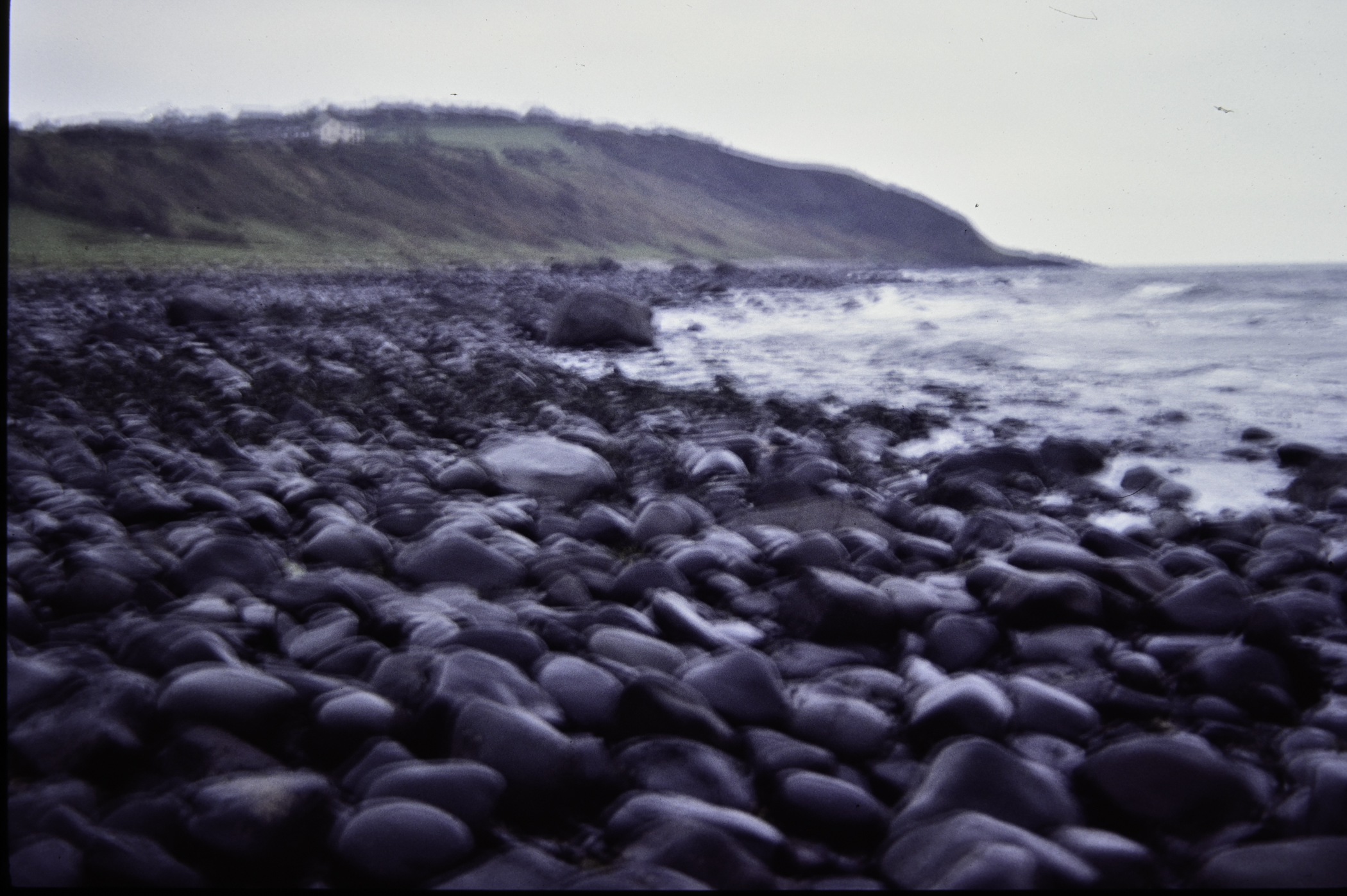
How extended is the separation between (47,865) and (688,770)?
2.74ft

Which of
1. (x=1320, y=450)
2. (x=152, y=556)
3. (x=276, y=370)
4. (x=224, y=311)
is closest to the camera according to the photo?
(x=152, y=556)

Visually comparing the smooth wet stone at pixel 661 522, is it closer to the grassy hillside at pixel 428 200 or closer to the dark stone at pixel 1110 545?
the dark stone at pixel 1110 545

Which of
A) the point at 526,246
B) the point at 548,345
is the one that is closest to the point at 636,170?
the point at 526,246

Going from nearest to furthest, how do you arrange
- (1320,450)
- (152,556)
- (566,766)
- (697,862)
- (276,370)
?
(697,862) → (566,766) → (152,556) → (1320,450) → (276,370)

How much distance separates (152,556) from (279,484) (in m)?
0.77

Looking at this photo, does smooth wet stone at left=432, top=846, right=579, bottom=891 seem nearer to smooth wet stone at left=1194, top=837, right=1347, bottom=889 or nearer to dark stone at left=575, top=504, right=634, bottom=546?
smooth wet stone at left=1194, top=837, right=1347, bottom=889

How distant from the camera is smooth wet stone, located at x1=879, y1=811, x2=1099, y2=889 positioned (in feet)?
3.68

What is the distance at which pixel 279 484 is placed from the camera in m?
Answer: 2.87

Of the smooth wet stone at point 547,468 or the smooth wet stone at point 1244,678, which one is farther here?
the smooth wet stone at point 547,468

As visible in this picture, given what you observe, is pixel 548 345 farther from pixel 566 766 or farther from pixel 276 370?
pixel 566 766

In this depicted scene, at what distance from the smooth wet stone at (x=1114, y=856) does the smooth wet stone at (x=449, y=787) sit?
2.60 ft

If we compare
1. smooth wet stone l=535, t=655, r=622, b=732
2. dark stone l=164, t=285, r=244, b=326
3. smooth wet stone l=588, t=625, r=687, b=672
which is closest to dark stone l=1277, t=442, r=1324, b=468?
smooth wet stone l=588, t=625, r=687, b=672

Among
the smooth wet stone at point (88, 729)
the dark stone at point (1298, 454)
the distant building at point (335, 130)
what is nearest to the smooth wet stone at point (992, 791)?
the smooth wet stone at point (88, 729)

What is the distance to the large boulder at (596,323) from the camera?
8789 mm
